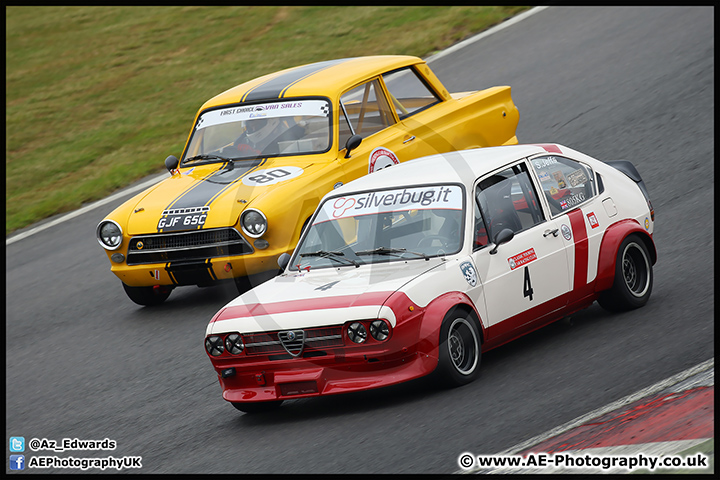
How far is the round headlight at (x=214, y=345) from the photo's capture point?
20.1 feet

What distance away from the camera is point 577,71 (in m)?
14.2

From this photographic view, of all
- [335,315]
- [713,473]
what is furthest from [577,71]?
[713,473]

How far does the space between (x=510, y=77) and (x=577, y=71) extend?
3.35 ft

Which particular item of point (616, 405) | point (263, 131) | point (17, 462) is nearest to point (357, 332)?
point (616, 405)

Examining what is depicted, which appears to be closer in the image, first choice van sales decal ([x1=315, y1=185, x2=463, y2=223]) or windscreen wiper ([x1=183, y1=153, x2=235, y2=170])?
first choice van sales decal ([x1=315, y1=185, x2=463, y2=223])

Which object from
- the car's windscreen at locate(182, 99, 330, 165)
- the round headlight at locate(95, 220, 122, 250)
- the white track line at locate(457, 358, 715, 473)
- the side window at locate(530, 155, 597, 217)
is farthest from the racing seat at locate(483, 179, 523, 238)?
the round headlight at locate(95, 220, 122, 250)

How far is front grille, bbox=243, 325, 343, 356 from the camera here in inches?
228

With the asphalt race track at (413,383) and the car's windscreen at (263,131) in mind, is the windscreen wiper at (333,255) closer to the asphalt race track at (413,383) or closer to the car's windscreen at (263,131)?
the asphalt race track at (413,383)

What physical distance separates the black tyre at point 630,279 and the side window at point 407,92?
3617 millimetres

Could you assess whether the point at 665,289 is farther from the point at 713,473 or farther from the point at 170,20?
the point at 170,20

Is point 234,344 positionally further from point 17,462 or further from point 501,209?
point 501,209

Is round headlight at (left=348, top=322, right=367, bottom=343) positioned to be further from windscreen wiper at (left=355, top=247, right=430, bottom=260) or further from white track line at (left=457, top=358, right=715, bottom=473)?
white track line at (left=457, top=358, right=715, bottom=473)

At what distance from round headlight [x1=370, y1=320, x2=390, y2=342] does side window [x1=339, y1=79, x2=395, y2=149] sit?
400cm

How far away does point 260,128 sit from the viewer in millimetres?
9680
